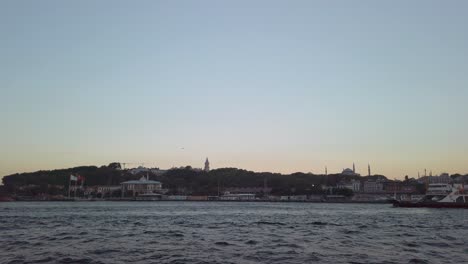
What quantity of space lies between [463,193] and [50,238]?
88.0 m

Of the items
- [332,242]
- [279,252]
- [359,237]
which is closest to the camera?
[279,252]

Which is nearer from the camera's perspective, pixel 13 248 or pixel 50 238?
pixel 13 248

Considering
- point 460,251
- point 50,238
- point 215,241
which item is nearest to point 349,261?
point 460,251

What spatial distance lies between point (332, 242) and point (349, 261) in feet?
26.2

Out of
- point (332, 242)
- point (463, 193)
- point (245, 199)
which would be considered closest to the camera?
point (332, 242)

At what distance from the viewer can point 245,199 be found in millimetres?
197500

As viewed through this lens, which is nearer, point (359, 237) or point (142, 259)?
point (142, 259)

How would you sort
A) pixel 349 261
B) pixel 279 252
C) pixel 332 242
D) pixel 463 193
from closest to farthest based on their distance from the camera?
pixel 349 261 < pixel 279 252 < pixel 332 242 < pixel 463 193

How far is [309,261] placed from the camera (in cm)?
2145

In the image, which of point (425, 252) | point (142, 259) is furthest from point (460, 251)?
point (142, 259)

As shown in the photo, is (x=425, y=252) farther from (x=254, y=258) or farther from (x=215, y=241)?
(x=215, y=241)

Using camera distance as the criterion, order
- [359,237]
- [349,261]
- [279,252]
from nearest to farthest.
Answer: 1. [349,261]
2. [279,252]
3. [359,237]

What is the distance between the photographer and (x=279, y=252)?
24234 mm

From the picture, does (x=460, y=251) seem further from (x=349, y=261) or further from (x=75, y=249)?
(x=75, y=249)
